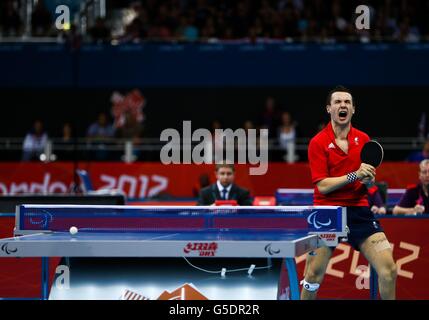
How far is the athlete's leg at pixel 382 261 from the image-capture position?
269 inches

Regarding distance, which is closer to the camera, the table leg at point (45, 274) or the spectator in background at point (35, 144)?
the table leg at point (45, 274)

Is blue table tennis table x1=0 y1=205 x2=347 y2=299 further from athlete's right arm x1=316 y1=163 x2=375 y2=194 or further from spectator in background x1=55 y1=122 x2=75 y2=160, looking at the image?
spectator in background x1=55 y1=122 x2=75 y2=160

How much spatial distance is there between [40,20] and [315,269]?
1449cm

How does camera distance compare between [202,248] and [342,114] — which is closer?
[202,248]

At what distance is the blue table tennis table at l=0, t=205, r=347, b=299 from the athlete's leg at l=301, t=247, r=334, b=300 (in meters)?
0.24

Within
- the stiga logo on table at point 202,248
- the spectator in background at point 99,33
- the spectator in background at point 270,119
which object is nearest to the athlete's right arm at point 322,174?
the stiga logo on table at point 202,248

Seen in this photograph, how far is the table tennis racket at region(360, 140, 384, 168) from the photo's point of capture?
6.80m

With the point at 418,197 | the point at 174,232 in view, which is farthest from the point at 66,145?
the point at 174,232

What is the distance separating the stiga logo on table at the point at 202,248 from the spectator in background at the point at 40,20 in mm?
15317

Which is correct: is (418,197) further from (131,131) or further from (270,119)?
(131,131)

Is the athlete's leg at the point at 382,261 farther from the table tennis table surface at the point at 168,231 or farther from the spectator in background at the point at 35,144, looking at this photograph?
the spectator in background at the point at 35,144

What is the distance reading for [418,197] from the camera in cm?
1016

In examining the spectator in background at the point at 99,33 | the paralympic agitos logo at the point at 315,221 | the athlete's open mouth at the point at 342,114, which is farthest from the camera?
the spectator in background at the point at 99,33
